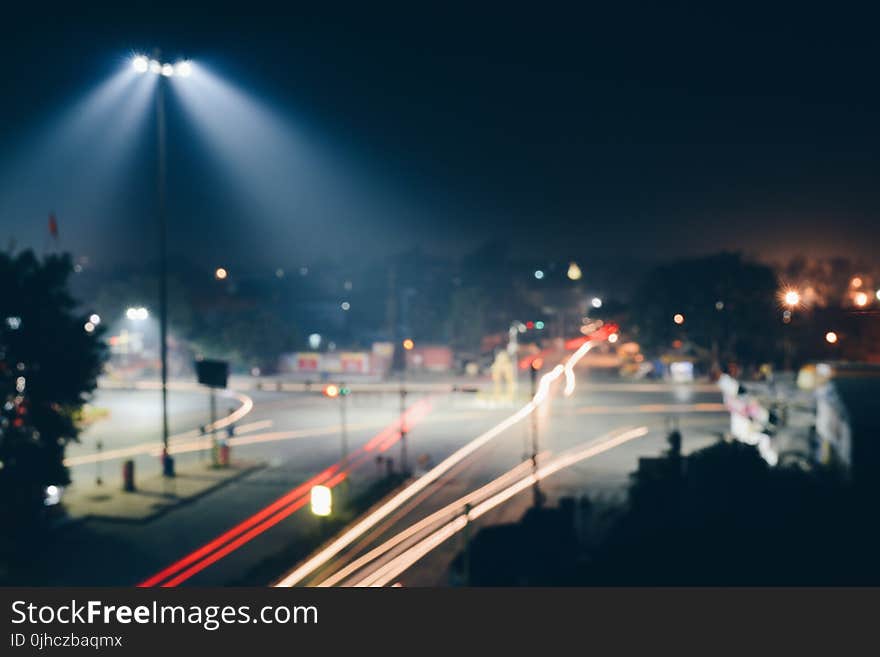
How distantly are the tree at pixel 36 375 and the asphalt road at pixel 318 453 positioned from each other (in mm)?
2241

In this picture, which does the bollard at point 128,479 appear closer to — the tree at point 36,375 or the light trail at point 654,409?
the tree at point 36,375

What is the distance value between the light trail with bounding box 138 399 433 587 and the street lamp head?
15.1m

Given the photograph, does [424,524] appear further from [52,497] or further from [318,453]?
[52,497]

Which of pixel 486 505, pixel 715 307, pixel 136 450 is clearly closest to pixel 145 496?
pixel 136 450

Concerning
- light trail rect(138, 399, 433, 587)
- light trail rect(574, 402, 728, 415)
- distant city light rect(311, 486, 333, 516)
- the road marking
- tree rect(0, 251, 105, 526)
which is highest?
tree rect(0, 251, 105, 526)

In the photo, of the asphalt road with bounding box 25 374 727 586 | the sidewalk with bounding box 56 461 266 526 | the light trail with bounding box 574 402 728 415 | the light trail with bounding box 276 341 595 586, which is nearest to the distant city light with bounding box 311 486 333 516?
the light trail with bounding box 276 341 595 586

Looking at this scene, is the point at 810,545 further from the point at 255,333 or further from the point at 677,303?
the point at 255,333

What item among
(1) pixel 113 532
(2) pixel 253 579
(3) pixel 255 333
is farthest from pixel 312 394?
(2) pixel 253 579

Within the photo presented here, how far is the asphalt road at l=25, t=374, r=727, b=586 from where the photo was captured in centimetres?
1686

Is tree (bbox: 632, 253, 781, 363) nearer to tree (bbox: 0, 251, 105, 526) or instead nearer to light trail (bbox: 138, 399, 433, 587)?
light trail (bbox: 138, 399, 433, 587)

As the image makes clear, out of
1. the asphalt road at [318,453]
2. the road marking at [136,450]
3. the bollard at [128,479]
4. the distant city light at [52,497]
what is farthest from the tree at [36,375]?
the road marking at [136,450]

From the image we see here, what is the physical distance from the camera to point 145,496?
22219 millimetres

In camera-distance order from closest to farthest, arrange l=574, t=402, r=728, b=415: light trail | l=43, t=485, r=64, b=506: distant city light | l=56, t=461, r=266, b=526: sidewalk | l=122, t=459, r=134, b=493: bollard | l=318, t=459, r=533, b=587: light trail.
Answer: l=318, t=459, r=533, b=587: light trail, l=43, t=485, r=64, b=506: distant city light, l=56, t=461, r=266, b=526: sidewalk, l=122, t=459, r=134, b=493: bollard, l=574, t=402, r=728, b=415: light trail

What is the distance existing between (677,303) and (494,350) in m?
20.2
